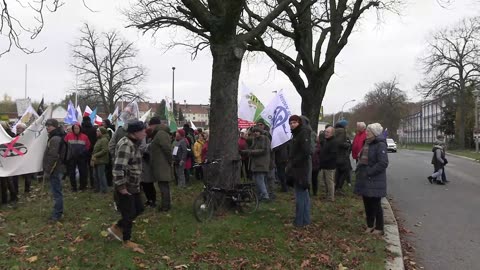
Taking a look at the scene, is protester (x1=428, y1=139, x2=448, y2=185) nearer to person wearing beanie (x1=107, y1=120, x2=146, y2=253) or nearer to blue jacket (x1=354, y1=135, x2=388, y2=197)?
blue jacket (x1=354, y1=135, x2=388, y2=197)

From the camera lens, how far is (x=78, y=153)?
11.7 meters

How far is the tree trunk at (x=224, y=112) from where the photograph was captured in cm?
845

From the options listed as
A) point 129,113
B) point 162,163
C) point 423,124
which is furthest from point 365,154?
point 423,124

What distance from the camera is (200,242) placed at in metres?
6.75

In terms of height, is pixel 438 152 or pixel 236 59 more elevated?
pixel 236 59

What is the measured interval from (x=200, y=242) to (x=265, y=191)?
3.56 m

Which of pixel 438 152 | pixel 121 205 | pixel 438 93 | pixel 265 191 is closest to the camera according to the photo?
pixel 121 205

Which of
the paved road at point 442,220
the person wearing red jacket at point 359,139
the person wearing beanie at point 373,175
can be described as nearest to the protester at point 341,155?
the person wearing red jacket at point 359,139

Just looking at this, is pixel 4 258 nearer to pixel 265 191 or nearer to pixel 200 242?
pixel 200 242

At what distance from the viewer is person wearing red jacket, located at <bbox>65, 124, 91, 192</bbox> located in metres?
11.7

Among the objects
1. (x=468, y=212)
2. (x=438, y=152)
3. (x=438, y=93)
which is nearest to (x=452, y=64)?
(x=438, y=93)

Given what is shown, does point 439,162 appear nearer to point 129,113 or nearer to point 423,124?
point 129,113

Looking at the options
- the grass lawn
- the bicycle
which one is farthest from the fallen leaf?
the bicycle

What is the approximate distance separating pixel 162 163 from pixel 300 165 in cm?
252
